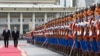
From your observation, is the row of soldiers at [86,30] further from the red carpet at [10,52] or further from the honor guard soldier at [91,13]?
the red carpet at [10,52]

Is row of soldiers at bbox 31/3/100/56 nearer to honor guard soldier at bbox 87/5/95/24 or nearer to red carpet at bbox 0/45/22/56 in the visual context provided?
honor guard soldier at bbox 87/5/95/24

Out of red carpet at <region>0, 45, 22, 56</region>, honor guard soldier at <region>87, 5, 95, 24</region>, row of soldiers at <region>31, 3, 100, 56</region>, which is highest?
honor guard soldier at <region>87, 5, 95, 24</region>

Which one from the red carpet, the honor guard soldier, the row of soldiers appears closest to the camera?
the row of soldiers

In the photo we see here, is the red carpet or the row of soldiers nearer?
the row of soldiers

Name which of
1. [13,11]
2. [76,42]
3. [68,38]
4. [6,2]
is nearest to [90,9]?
[76,42]

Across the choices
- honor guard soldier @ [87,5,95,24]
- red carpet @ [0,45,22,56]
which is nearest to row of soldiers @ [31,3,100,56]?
honor guard soldier @ [87,5,95,24]

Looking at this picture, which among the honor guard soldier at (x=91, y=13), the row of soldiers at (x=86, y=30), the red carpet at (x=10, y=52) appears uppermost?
the honor guard soldier at (x=91, y=13)

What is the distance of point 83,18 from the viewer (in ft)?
48.4

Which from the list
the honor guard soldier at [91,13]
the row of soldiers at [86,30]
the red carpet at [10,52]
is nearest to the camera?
the row of soldiers at [86,30]

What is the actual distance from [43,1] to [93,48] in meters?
133

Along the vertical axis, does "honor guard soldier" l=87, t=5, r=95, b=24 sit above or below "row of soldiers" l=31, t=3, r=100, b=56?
above

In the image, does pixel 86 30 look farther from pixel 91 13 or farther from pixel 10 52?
pixel 10 52

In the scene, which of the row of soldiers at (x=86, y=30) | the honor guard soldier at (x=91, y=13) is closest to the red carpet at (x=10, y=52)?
the row of soldiers at (x=86, y=30)

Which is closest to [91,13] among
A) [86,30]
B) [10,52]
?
[86,30]
